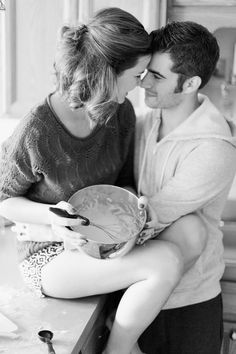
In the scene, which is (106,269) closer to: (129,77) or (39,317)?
(39,317)

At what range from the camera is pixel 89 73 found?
138 centimetres

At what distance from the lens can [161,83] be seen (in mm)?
1568

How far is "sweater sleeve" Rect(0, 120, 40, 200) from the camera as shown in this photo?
1.46m

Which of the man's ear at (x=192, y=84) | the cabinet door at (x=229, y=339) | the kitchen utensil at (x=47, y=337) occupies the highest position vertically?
the man's ear at (x=192, y=84)

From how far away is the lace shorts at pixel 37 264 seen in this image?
1504mm

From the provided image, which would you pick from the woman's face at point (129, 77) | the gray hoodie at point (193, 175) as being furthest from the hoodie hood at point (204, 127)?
the woman's face at point (129, 77)

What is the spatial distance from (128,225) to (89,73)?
1.25 ft

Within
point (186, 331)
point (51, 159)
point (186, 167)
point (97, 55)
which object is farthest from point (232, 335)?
point (97, 55)

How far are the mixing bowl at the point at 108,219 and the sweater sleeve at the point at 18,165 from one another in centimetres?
13

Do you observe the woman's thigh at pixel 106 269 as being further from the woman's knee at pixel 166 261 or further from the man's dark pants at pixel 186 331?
the man's dark pants at pixel 186 331

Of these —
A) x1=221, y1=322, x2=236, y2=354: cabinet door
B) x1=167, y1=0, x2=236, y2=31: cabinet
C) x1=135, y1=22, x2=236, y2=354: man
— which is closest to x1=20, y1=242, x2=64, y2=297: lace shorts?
x1=135, y1=22, x2=236, y2=354: man

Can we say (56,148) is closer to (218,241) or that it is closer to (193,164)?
(193,164)

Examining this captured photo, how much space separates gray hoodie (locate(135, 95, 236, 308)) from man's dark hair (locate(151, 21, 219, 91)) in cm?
12

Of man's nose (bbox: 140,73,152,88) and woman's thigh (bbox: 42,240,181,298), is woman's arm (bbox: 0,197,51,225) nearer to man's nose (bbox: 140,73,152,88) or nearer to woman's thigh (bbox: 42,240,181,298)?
woman's thigh (bbox: 42,240,181,298)
